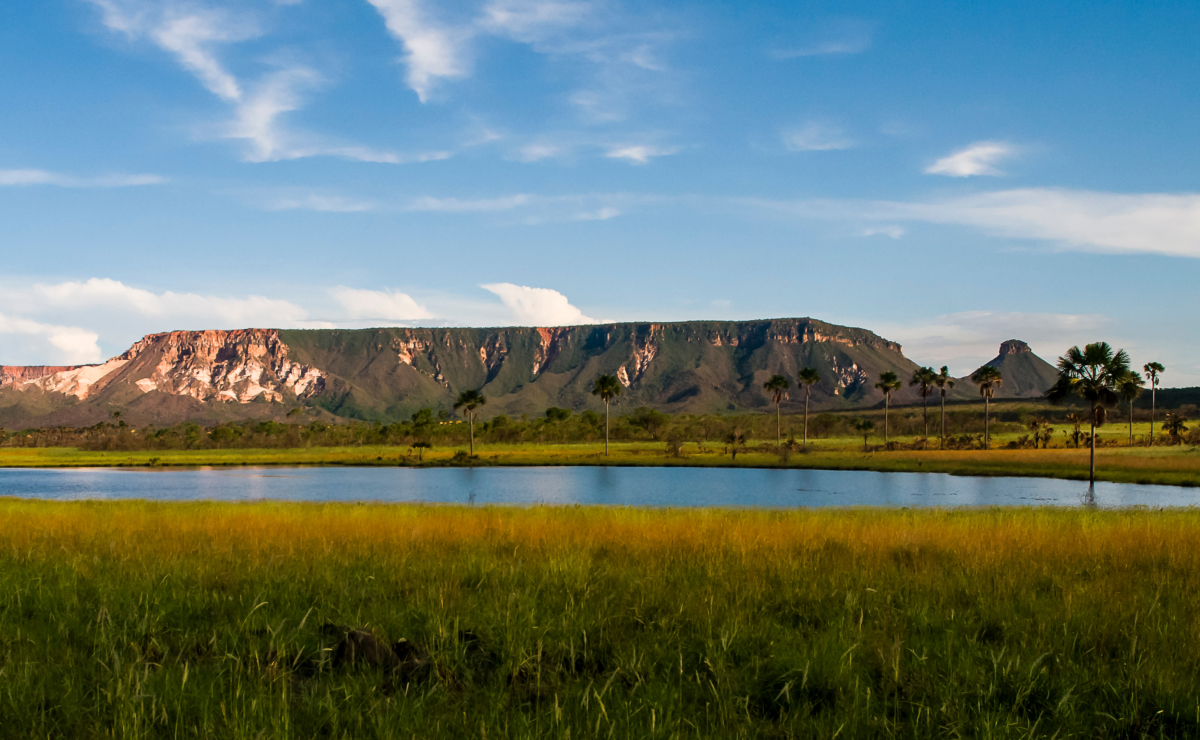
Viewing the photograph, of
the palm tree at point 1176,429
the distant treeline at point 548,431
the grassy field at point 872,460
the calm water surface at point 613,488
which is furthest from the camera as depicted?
the distant treeline at point 548,431

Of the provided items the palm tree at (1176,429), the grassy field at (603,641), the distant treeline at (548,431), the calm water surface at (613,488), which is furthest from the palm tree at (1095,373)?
the distant treeline at (548,431)

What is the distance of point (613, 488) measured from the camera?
184 feet

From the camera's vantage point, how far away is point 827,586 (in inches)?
339

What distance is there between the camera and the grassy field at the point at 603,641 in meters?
5.00

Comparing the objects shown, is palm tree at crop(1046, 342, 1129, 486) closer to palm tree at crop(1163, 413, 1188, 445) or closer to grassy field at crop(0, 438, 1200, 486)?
grassy field at crop(0, 438, 1200, 486)

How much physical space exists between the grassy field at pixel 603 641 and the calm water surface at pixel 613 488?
2538 cm

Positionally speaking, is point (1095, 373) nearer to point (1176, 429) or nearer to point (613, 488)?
point (613, 488)

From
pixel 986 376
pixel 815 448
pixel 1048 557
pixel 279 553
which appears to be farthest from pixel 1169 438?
pixel 279 553

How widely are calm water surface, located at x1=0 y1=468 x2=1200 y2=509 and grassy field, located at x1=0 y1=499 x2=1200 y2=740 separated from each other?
25382 mm

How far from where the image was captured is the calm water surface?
43969mm

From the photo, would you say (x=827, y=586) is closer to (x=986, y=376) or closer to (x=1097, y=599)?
(x=1097, y=599)

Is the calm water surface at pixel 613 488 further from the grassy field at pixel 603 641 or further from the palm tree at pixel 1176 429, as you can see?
the palm tree at pixel 1176 429

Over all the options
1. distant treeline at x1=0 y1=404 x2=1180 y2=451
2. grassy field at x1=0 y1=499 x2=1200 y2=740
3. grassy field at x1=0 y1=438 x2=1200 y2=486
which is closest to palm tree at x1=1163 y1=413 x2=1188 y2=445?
grassy field at x1=0 y1=438 x2=1200 y2=486

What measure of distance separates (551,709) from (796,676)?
1.83m
